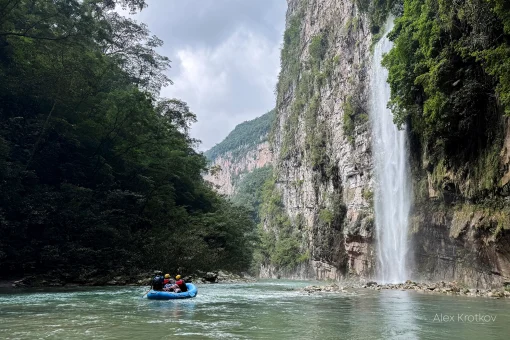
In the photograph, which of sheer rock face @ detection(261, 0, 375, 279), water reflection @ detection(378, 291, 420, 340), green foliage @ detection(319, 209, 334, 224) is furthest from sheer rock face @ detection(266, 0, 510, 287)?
water reflection @ detection(378, 291, 420, 340)

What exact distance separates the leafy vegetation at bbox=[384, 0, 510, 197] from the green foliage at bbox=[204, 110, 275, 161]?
11034 centimetres

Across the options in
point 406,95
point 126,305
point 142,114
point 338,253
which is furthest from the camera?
point 338,253

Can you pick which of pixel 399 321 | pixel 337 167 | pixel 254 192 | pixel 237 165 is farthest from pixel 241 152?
pixel 399 321

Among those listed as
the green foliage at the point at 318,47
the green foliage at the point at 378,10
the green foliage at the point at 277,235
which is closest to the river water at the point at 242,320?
the green foliage at the point at 378,10

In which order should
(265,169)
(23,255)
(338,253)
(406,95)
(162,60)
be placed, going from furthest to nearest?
(265,169) → (338,253) → (162,60) → (406,95) → (23,255)

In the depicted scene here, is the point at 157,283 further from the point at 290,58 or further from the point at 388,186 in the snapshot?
the point at 290,58

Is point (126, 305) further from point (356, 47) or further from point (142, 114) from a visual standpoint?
point (356, 47)

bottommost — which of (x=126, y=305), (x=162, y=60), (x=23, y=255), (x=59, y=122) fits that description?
(x=126, y=305)

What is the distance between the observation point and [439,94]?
16625 millimetres

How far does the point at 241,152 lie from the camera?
139125 millimetres

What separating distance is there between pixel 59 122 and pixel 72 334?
13.6m

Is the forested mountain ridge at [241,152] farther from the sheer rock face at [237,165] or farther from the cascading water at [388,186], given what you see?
the cascading water at [388,186]

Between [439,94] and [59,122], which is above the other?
[439,94]

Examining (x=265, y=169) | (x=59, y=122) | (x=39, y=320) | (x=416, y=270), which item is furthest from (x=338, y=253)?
(x=265, y=169)
